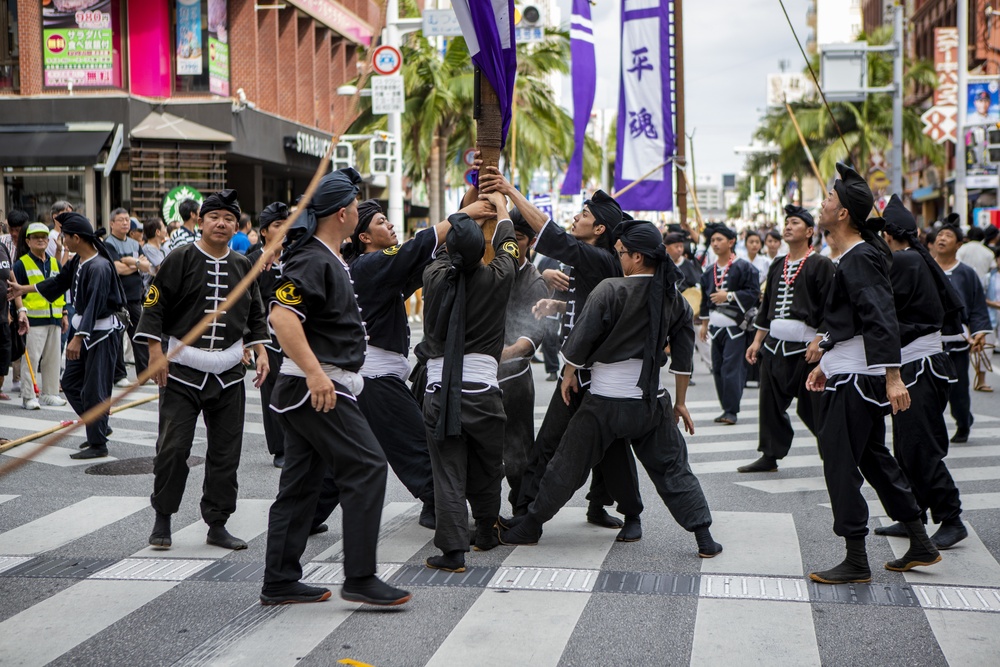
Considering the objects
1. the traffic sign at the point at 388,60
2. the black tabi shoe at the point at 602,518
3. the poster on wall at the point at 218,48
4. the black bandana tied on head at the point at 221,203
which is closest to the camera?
the black bandana tied on head at the point at 221,203

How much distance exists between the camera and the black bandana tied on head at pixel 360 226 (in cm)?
658

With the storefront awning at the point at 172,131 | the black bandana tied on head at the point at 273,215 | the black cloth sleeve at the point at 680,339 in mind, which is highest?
the storefront awning at the point at 172,131

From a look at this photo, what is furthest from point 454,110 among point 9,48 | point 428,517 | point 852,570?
point 852,570

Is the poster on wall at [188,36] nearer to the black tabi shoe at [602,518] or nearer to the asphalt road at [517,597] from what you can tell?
the asphalt road at [517,597]

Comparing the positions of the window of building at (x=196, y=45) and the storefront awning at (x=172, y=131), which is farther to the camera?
the window of building at (x=196, y=45)

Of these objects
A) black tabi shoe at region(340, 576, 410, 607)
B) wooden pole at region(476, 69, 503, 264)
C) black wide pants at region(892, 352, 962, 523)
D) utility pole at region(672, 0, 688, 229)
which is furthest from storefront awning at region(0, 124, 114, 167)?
black wide pants at region(892, 352, 962, 523)

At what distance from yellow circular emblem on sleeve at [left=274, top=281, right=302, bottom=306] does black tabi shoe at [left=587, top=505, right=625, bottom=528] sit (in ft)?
8.84

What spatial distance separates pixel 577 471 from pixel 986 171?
88.3 feet

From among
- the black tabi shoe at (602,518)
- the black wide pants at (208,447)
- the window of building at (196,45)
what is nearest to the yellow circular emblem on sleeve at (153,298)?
the black wide pants at (208,447)

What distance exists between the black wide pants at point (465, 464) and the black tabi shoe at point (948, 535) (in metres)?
2.41

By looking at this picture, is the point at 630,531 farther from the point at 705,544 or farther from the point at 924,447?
the point at 924,447

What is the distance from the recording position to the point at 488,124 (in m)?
6.52

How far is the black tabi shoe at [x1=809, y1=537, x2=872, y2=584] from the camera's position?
5629 millimetres

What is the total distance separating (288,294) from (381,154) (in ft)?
55.8
